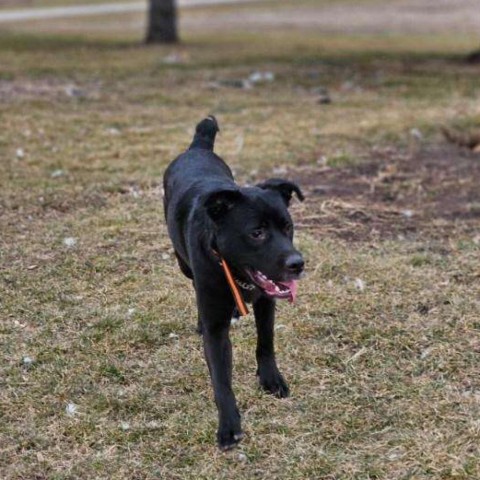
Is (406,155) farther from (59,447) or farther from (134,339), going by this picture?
(59,447)

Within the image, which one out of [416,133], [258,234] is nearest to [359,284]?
[258,234]

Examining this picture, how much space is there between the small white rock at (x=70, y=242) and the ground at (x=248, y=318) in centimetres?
4

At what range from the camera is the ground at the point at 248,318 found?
4.34 metres

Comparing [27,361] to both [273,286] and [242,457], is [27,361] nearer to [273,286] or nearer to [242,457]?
[242,457]

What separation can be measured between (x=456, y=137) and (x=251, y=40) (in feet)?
42.1

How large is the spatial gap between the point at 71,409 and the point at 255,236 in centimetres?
139

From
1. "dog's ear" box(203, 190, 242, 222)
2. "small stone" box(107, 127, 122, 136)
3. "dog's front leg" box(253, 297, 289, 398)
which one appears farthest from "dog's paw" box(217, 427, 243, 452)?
"small stone" box(107, 127, 122, 136)

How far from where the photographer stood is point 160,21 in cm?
1998

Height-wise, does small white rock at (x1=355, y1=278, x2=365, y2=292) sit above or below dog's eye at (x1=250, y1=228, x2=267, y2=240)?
below

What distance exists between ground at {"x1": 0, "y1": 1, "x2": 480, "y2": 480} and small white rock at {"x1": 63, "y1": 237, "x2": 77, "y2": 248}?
39 mm

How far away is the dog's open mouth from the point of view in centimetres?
400

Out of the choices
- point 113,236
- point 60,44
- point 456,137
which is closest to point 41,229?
point 113,236

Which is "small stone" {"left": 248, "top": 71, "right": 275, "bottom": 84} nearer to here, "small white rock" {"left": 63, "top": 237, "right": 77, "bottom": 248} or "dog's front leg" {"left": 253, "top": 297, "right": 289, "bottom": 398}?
"small white rock" {"left": 63, "top": 237, "right": 77, "bottom": 248}

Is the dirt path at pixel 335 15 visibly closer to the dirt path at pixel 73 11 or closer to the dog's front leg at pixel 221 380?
the dirt path at pixel 73 11
